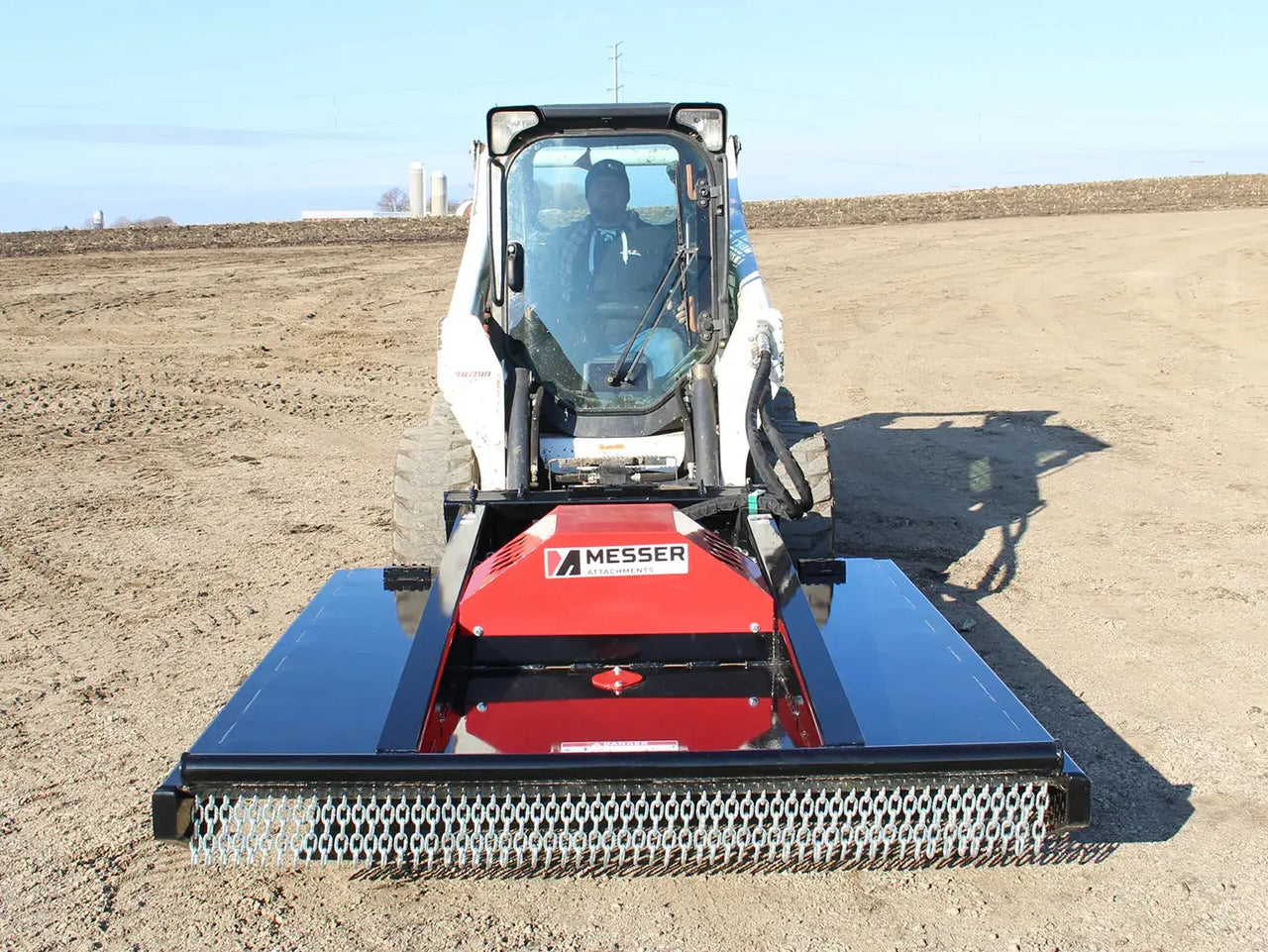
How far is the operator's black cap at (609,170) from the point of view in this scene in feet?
17.3

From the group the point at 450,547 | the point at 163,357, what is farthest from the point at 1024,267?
the point at 450,547

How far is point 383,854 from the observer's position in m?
2.95

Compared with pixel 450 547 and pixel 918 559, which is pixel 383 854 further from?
pixel 918 559

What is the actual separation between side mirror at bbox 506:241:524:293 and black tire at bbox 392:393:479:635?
646mm

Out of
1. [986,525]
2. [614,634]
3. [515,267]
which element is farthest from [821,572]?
[986,525]

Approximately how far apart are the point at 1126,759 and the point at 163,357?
422 inches

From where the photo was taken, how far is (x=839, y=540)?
630cm

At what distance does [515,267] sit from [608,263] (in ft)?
1.29

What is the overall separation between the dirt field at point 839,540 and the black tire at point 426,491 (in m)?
0.71

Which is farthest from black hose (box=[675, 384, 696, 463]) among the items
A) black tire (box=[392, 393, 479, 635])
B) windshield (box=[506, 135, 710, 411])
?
black tire (box=[392, 393, 479, 635])

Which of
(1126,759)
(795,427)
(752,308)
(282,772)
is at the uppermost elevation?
(752,308)

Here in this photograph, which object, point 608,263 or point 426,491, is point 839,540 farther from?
point 426,491

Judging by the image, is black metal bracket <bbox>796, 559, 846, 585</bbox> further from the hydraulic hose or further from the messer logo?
the messer logo

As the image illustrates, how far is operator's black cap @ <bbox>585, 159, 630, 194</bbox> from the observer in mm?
5281
